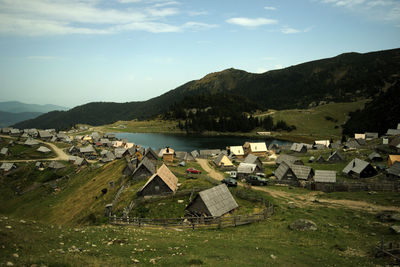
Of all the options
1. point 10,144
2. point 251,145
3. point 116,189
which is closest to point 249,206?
point 116,189

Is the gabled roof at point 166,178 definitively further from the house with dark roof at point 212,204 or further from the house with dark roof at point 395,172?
the house with dark roof at point 395,172

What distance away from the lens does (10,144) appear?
136250 mm

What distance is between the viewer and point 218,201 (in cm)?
3194

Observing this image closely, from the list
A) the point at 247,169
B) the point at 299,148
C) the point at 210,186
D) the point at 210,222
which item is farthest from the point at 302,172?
the point at 299,148

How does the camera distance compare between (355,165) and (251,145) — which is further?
(251,145)

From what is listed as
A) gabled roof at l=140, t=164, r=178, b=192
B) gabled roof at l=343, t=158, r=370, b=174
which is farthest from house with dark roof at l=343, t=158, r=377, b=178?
gabled roof at l=140, t=164, r=178, b=192

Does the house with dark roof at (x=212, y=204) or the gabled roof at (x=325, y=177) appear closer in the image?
the house with dark roof at (x=212, y=204)

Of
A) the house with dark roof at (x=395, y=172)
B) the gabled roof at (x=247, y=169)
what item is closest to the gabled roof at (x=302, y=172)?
the gabled roof at (x=247, y=169)

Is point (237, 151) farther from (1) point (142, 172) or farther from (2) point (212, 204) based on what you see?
(2) point (212, 204)

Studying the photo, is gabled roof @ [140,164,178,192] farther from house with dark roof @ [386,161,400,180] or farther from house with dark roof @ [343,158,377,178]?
house with dark roof @ [386,161,400,180]

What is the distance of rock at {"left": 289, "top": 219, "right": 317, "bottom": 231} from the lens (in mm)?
24391

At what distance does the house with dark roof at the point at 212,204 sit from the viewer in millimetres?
30375

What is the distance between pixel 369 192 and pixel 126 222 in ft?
124

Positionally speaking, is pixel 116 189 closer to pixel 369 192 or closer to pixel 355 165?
pixel 369 192
